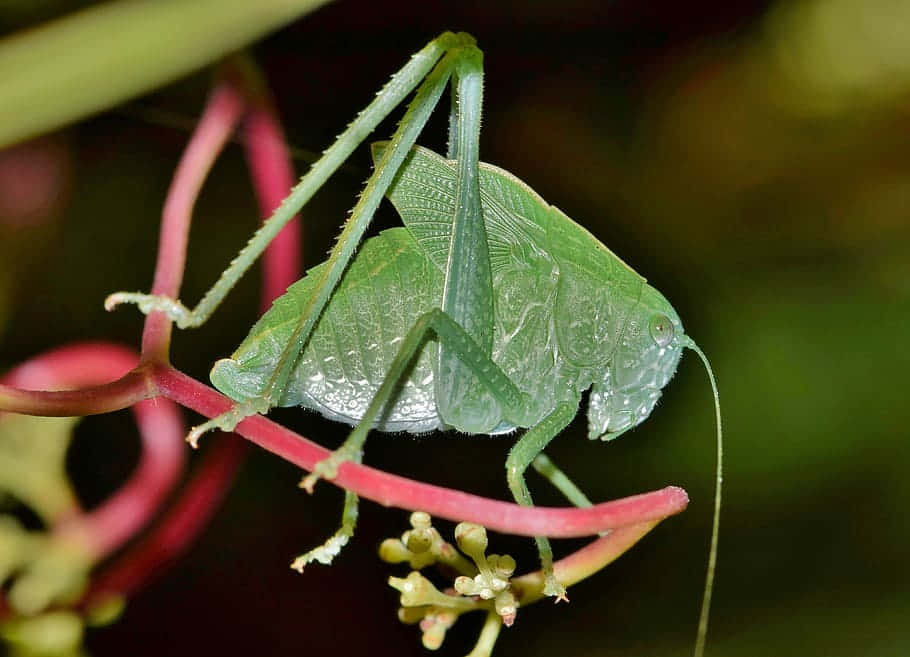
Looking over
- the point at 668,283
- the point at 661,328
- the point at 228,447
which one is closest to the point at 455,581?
the point at 661,328

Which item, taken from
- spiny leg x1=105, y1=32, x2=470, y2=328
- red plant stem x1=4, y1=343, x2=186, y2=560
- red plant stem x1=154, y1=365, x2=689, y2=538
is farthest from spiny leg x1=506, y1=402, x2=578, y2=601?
red plant stem x1=4, y1=343, x2=186, y2=560

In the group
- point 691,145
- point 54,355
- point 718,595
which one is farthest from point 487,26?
point 718,595

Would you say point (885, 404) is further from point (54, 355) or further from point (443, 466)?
point (54, 355)

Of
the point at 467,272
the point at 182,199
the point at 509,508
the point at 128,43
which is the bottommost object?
the point at 509,508

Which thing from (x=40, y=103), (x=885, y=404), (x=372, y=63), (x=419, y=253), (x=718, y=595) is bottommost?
(x=718, y=595)

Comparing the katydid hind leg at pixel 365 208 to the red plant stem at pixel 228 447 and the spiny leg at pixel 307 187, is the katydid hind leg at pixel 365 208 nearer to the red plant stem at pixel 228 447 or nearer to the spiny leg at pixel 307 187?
the spiny leg at pixel 307 187

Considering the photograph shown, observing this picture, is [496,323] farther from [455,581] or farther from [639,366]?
[455,581]

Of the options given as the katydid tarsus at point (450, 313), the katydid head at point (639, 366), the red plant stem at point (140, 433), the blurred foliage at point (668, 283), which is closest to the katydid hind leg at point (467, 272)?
the katydid tarsus at point (450, 313)
